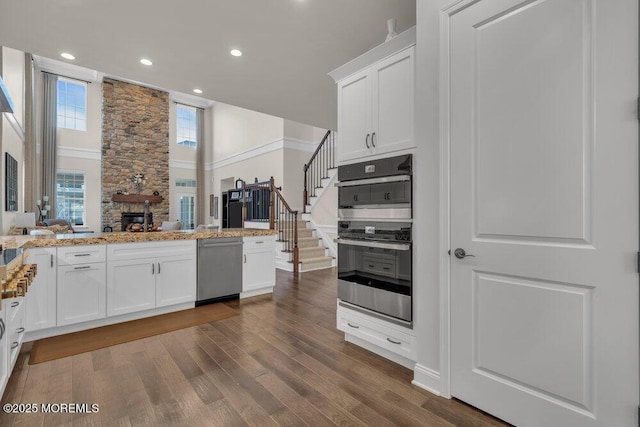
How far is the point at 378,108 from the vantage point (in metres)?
2.48

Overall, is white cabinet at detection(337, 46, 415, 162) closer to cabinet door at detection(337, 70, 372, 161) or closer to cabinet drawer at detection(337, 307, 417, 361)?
cabinet door at detection(337, 70, 372, 161)

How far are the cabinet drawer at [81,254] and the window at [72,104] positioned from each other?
31.1ft

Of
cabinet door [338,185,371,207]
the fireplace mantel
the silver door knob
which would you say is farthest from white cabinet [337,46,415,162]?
the fireplace mantel

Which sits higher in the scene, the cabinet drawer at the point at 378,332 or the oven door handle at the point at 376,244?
the oven door handle at the point at 376,244

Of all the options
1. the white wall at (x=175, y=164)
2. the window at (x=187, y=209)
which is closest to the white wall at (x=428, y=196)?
the white wall at (x=175, y=164)

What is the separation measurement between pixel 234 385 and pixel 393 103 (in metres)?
2.39

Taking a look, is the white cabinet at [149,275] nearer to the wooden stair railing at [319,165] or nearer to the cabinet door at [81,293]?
the cabinet door at [81,293]

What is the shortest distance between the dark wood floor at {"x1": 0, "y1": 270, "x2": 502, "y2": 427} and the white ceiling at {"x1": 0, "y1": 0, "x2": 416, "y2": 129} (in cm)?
292

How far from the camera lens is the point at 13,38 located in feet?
9.57

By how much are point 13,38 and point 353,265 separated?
3975mm

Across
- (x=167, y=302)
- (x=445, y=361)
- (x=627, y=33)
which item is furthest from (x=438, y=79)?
(x=167, y=302)

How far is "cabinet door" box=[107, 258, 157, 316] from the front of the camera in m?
3.08

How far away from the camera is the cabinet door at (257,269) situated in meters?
4.12

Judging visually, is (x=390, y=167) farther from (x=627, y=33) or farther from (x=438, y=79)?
(x=627, y=33)
